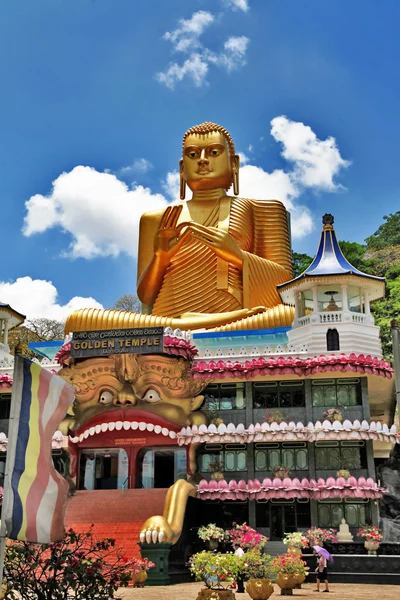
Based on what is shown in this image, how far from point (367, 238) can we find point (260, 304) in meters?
49.6

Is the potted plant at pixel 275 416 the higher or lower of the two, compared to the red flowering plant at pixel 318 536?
higher

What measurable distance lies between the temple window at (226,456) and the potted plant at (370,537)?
4.39m

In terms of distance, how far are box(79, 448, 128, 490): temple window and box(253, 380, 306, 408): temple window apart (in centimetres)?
542

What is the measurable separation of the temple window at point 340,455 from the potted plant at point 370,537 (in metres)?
2.04

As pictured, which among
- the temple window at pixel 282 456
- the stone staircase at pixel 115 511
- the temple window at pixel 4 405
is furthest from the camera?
the temple window at pixel 4 405

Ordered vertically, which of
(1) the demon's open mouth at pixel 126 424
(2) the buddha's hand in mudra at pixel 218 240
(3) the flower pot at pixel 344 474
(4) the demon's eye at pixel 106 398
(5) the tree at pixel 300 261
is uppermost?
(5) the tree at pixel 300 261

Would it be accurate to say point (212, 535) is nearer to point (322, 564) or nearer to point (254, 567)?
point (322, 564)

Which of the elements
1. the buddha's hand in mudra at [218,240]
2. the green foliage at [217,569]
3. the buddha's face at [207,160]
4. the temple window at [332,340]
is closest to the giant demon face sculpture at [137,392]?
the temple window at [332,340]

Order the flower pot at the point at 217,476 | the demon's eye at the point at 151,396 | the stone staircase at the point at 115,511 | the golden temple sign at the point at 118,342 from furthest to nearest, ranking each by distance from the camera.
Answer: the demon's eye at the point at 151,396 < the golden temple sign at the point at 118,342 < the flower pot at the point at 217,476 < the stone staircase at the point at 115,511

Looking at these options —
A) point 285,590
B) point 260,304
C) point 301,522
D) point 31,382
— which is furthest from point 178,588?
point 260,304

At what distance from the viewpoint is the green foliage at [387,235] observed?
247 feet

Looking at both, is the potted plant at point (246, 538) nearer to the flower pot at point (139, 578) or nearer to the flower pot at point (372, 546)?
the flower pot at point (139, 578)

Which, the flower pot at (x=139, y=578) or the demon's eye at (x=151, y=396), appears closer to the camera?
the flower pot at (x=139, y=578)

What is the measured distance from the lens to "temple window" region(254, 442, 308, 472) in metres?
24.1
